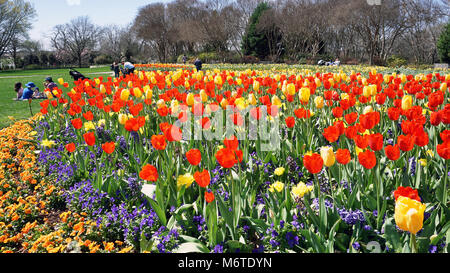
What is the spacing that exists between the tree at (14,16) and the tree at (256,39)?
90.6 ft

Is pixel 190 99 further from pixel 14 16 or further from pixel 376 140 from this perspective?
pixel 14 16

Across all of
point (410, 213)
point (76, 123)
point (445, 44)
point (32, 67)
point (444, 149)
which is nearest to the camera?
point (410, 213)

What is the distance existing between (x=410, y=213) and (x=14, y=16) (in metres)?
51.3

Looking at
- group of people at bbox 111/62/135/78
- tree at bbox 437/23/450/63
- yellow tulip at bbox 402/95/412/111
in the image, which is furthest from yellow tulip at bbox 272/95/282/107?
tree at bbox 437/23/450/63

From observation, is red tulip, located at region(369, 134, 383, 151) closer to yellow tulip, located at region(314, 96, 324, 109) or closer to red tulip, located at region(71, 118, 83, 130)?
yellow tulip, located at region(314, 96, 324, 109)

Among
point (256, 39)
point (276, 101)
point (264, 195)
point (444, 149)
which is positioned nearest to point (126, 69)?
point (276, 101)

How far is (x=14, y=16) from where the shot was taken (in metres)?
42.0

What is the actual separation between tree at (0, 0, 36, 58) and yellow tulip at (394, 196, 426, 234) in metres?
48.3

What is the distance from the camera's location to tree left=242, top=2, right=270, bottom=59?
1619 inches

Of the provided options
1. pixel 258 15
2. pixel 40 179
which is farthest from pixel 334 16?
pixel 40 179

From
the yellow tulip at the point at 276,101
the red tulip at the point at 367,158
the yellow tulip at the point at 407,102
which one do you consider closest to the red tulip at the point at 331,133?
the red tulip at the point at 367,158

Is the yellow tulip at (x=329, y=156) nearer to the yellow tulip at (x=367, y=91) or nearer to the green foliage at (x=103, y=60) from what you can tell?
the yellow tulip at (x=367, y=91)

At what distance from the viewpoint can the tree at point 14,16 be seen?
40656 mm
